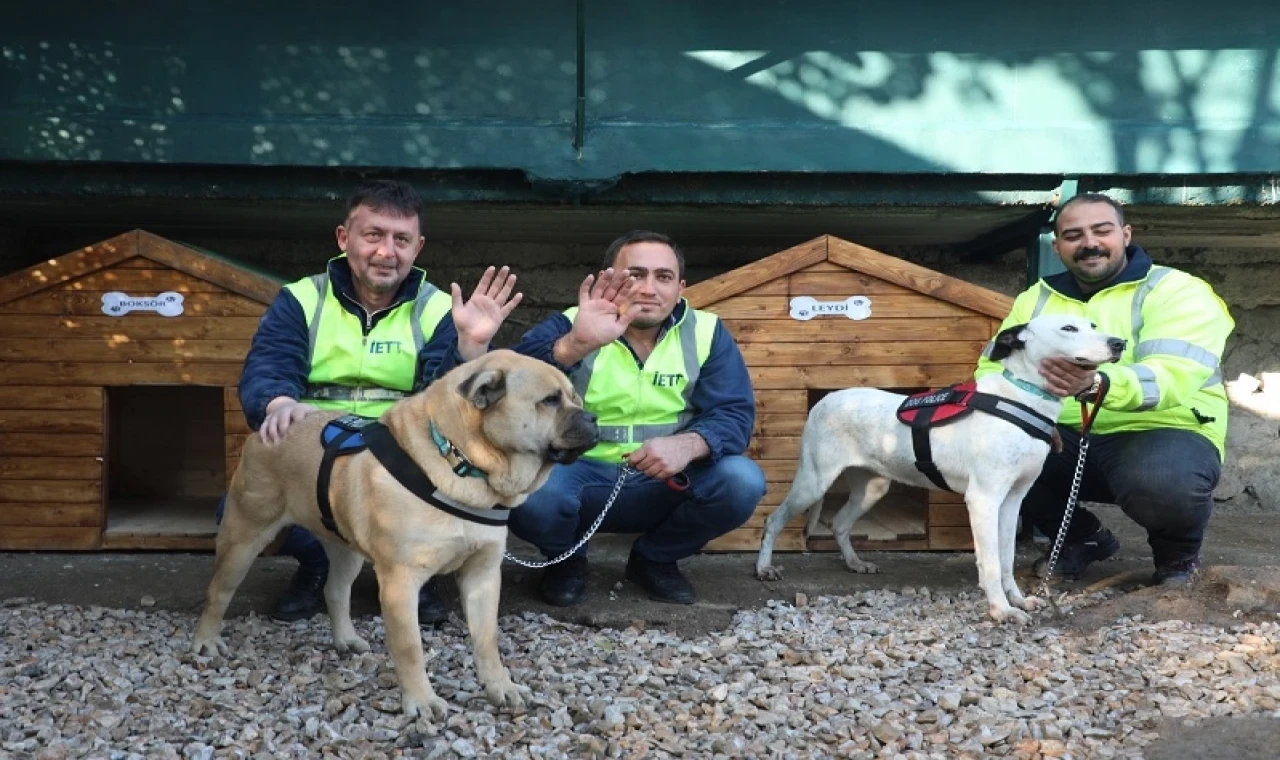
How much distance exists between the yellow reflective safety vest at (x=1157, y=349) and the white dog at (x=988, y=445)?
22 cm

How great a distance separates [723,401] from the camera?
4590 millimetres

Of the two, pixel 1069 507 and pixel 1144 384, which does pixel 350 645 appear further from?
pixel 1144 384

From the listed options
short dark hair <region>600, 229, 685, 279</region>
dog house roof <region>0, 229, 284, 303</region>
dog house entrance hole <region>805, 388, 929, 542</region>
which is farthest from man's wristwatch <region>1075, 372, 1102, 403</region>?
dog house roof <region>0, 229, 284, 303</region>

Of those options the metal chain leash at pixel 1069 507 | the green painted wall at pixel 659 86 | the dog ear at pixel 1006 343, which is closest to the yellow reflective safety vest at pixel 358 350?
the green painted wall at pixel 659 86

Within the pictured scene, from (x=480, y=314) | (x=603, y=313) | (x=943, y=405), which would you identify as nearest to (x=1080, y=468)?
(x=943, y=405)

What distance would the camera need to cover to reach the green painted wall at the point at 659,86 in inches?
220

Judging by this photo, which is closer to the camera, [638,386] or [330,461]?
[330,461]

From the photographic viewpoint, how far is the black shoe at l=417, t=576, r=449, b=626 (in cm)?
421

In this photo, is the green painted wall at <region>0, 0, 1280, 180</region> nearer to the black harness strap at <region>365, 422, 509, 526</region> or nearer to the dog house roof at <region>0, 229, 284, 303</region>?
the dog house roof at <region>0, 229, 284, 303</region>

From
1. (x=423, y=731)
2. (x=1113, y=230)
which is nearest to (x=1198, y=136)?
(x=1113, y=230)

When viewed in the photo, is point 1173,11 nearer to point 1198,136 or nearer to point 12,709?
point 1198,136

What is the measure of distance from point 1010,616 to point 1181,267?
402 centimetres

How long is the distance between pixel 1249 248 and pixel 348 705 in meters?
6.40

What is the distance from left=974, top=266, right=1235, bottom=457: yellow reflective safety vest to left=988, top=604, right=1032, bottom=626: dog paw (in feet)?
2.88
